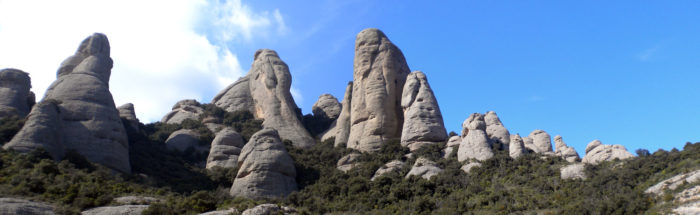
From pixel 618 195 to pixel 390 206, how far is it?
41.0 ft

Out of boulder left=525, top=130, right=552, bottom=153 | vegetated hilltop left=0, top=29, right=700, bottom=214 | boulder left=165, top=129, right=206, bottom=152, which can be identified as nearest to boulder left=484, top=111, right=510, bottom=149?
vegetated hilltop left=0, top=29, right=700, bottom=214

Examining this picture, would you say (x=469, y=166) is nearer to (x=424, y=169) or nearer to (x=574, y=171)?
(x=424, y=169)

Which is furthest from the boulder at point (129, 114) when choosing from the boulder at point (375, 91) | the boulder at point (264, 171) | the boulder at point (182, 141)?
the boulder at point (375, 91)

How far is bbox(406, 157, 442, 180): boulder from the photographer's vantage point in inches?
1619

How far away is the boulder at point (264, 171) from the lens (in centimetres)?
4022

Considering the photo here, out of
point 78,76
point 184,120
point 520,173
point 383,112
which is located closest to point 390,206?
point 520,173

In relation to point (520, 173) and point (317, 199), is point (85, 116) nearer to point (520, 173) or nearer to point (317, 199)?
point (317, 199)

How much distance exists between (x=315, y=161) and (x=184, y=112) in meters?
22.9

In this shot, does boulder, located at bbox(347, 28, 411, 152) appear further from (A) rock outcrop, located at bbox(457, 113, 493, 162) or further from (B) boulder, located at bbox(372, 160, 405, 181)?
(A) rock outcrop, located at bbox(457, 113, 493, 162)

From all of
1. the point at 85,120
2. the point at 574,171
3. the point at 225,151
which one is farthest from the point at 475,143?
the point at 85,120

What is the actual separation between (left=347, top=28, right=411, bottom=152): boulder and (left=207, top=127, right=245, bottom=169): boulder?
1007 centimetres

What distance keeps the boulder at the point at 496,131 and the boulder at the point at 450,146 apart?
2321 millimetres

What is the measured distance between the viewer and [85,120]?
1684 inches

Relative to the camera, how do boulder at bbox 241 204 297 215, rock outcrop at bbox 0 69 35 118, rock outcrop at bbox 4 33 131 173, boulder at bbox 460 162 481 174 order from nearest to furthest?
boulder at bbox 241 204 297 215, rock outcrop at bbox 4 33 131 173, boulder at bbox 460 162 481 174, rock outcrop at bbox 0 69 35 118
